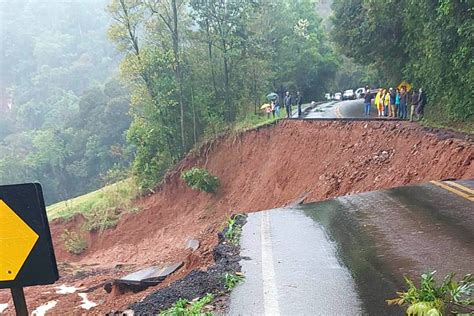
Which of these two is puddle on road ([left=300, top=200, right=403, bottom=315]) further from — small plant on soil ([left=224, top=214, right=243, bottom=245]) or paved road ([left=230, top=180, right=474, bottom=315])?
small plant on soil ([left=224, top=214, right=243, bottom=245])

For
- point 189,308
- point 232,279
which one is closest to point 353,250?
point 232,279

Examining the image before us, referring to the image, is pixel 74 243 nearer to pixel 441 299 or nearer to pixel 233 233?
pixel 233 233

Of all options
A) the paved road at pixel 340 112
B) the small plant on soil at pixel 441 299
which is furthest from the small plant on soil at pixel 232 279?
the paved road at pixel 340 112

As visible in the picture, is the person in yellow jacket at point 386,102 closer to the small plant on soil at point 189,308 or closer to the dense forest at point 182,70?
the dense forest at point 182,70

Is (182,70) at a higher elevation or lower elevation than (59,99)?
lower

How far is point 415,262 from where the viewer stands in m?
5.32

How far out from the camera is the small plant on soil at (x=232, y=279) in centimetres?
517

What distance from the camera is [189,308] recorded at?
4555 mm

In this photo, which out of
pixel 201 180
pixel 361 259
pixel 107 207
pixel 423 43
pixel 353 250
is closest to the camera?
pixel 361 259

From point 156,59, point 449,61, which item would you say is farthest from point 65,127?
point 449,61

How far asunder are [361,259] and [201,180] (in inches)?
784

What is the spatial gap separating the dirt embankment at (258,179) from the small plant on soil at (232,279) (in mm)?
1687

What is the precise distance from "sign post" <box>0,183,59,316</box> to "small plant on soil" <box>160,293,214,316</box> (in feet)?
6.50

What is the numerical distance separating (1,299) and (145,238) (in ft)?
31.8
